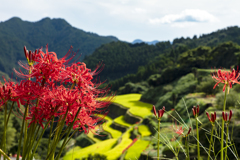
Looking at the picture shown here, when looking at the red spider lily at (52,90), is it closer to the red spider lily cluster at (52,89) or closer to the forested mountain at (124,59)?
the red spider lily cluster at (52,89)

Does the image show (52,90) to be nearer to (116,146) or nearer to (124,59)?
(116,146)

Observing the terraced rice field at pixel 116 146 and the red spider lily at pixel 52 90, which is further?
the terraced rice field at pixel 116 146

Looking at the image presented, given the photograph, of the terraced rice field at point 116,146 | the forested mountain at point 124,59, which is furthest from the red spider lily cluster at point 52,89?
the forested mountain at point 124,59

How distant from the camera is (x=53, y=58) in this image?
1458mm

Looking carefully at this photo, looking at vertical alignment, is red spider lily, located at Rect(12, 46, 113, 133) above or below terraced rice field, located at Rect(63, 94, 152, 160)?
above

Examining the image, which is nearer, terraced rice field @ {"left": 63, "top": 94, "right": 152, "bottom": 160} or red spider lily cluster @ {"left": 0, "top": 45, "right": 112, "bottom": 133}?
red spider lily cluster @ {"left": 0, "top": 45, "right": 112, "bottom": 133}

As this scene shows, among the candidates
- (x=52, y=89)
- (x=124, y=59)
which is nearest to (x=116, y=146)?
(x=52, y=89)

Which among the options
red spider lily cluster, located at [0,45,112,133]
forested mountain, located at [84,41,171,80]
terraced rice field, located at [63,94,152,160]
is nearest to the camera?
red spider lily cluster, located at [0,45,112,133]

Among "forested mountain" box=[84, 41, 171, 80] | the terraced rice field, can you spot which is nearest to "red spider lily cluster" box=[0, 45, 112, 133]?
the terraced rice field

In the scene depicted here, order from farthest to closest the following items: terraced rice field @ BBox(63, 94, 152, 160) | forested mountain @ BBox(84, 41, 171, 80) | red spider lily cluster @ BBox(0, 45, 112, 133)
→ forested mountain @ BBox(84, 41, 171, 80) → terraced rice field @ BBox(63, 94, 152, 160) → red spider lily cluster @ BBox(0, 45, 112, 133)

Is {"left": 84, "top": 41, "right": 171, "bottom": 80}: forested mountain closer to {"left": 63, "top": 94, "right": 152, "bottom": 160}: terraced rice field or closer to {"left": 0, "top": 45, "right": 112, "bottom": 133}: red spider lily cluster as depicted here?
{"left": 63, "top": 94, "right": 152, "bottom": 160}: terraced rice field

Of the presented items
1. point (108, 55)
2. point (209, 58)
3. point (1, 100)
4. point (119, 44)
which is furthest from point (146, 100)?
point (119, 44)

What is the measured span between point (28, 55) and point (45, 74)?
0.78ft

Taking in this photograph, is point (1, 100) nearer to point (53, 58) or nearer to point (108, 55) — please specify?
point (53, 58)
